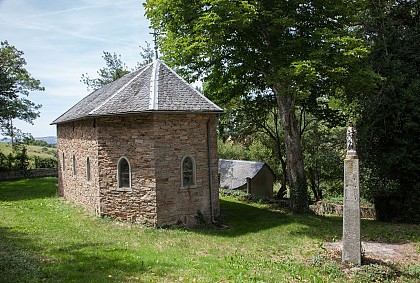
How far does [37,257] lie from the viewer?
980cm

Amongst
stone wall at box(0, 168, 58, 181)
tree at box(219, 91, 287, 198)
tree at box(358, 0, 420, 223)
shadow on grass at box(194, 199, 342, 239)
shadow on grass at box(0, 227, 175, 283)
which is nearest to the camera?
shadow on grass at box(0, 227, 175, 283)

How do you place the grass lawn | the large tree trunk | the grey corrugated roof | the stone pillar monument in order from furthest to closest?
the grey corrugated roof
the large tree trunk
the stone pillar monument
the grass lawn

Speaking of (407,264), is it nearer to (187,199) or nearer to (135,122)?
(187,199)

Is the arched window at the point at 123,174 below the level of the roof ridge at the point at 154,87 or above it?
below

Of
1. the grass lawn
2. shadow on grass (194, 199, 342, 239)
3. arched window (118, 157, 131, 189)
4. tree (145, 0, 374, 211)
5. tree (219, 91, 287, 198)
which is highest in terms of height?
tree (145, 0, 374, 211)

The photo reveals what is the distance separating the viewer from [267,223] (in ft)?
54.0

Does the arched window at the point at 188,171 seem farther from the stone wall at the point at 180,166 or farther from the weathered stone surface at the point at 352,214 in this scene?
the weathered stone surface at the point at 352,214

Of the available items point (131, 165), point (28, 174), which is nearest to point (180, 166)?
point (131, 165)

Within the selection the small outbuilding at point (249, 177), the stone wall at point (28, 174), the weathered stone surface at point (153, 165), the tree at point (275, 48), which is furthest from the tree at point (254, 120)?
the stone wall at point (28, 174)

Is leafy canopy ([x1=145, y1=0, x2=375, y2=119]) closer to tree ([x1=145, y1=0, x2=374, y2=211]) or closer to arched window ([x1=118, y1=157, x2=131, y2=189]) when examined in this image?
tree ([x1=145, y1=0, x2=374, y2=211])

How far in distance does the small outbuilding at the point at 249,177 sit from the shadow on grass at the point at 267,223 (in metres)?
8.77

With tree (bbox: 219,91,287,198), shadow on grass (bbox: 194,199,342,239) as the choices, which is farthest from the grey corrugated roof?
shadow on grass (bbox: 194,199,342,239)

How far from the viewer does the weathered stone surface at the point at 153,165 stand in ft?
47.6

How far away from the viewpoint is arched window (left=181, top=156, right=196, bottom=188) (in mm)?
15250
